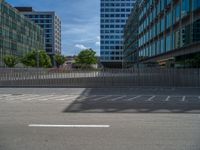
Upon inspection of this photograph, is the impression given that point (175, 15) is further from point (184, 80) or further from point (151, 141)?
point (151, 141)

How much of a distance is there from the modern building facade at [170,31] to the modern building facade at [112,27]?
202ft

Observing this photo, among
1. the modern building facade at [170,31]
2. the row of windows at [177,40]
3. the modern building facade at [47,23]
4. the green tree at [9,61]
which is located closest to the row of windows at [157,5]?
the modern building facade at [170,31]

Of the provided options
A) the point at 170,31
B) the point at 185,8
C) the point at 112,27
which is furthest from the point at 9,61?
the point at 112,27

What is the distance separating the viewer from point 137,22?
76.6m

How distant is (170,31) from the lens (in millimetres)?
42594

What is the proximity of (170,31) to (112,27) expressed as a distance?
296 ft

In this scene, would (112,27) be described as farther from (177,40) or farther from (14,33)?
(177,40)

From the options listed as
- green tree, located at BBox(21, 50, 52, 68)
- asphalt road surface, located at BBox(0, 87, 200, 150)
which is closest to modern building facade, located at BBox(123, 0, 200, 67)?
asphalt road surface, located at BBox(0, 87, 200, 150)

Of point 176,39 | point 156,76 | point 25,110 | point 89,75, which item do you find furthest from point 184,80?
point 176,39

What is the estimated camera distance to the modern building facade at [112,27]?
12850 cm

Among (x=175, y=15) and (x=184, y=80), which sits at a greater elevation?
(x=175, y=15)

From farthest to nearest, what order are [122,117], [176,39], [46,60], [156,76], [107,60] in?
[107,60]
[46,60]
[176,39]
[156,76]
[122,117]

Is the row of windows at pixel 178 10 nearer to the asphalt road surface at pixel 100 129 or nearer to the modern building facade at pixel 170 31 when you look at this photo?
the modern building facade at pixel 170 31

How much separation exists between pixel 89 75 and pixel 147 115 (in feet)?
41.8
